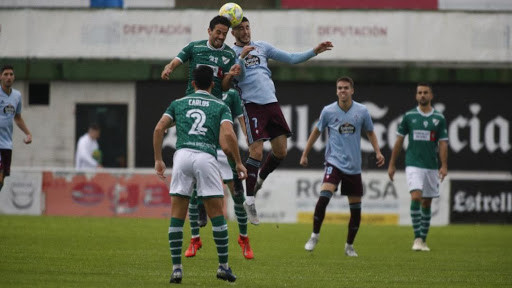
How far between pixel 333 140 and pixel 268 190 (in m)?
10.0

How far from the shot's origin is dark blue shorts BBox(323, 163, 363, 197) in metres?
15.4

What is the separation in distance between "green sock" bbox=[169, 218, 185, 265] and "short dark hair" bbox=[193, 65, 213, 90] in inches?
53.9

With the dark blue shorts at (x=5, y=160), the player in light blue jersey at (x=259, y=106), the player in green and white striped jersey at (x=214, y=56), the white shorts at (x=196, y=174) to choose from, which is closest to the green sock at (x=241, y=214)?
the player in light blue jersey at (x=259, y=106)

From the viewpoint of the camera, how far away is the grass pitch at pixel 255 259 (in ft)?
36.9

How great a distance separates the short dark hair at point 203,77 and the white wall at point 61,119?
2218 cm

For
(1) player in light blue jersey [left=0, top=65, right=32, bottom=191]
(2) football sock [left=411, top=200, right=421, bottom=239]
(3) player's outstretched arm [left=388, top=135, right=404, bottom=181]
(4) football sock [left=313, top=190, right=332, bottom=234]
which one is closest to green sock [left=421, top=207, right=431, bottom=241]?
(2) football sock [left=411, top=200, right=421, bottom=239]

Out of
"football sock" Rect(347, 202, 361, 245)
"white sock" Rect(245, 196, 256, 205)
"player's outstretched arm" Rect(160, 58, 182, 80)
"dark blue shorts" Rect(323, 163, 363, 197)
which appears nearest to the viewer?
"player's outstretched arm" Rect(160, 58, 182, 80)

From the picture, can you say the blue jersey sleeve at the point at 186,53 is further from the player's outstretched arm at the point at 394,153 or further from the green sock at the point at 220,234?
the player's outstretched arm at the point at 394,153

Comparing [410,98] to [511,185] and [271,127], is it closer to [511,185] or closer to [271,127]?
[511,185]

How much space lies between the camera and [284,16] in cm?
3219

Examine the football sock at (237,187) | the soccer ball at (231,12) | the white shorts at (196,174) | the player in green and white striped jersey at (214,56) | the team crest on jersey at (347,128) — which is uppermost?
the soccer ball at (231,12)

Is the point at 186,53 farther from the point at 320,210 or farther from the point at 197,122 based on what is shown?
the point at 320,210

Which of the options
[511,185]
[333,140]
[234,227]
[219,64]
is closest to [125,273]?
[219,64]

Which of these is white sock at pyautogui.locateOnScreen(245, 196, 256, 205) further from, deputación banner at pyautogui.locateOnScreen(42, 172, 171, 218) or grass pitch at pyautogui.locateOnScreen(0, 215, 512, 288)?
deputación banner at pyautogui.locateOnScreen(42, 172, 171, 218)
